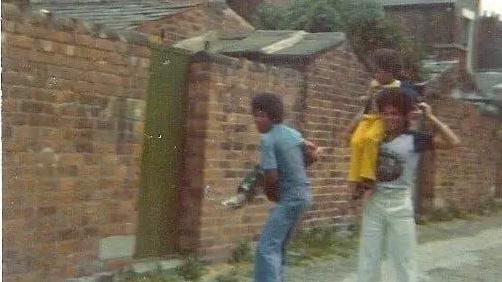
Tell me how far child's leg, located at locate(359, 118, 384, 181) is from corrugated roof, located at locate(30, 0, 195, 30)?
6.26m

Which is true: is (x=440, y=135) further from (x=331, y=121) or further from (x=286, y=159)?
(x=331, y=121)

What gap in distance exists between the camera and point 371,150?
500cm

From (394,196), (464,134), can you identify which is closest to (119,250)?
(394,196)

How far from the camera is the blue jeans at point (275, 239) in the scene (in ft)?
17.5

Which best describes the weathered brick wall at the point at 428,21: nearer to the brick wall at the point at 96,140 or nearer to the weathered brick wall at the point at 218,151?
the brick wall at the point at 96,140

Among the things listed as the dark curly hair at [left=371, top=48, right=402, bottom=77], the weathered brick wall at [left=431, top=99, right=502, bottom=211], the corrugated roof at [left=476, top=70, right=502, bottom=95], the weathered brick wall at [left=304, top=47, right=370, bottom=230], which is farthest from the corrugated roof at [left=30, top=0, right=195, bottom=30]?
the corrugated roof at [left=476, top=70, right=502, bottom=95]

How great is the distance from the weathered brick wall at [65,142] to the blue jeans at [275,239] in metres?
1.40

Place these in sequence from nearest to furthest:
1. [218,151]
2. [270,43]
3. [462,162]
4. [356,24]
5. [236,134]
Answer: [218,151] < [236,134] < [270,43] < [462,162] < [356,24]

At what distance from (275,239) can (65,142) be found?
1645 mm

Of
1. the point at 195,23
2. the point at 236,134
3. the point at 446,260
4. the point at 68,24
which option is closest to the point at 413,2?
the point at 195,23

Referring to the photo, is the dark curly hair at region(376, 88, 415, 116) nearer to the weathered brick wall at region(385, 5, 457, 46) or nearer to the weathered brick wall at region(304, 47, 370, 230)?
the weathered brick wall at region(304, 47, 370, 230)

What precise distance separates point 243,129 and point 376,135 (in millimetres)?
2804

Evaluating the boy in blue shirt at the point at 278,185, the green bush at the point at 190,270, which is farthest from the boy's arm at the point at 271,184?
the green bush at the point at 190,270

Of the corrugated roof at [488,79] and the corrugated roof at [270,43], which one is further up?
the corrugated roof at [488,79]
